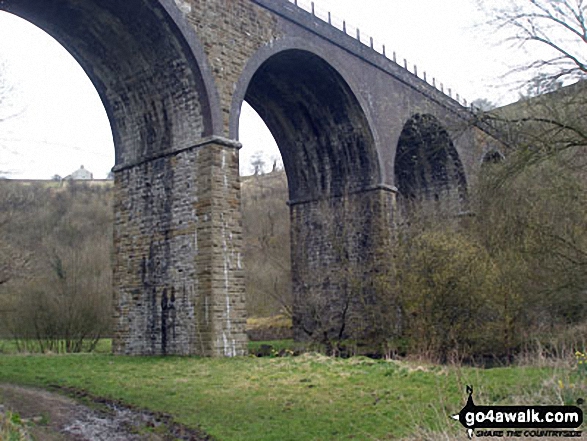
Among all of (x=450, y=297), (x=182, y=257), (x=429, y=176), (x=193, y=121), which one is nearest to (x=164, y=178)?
A: (x=193, y=121)

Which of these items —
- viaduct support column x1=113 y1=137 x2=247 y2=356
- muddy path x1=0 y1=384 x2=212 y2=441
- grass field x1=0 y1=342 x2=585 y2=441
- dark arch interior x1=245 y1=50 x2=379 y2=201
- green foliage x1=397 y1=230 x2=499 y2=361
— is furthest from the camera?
dark arch interior x1=245 y1=50 x2=379 y2=201

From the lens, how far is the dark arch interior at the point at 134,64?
1387 cm

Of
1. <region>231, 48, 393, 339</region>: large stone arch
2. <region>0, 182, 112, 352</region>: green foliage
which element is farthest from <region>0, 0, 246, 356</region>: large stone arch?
<region>0, 182, 112, 352</region>: green foliage

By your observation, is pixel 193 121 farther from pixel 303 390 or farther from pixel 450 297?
pixel 303 390

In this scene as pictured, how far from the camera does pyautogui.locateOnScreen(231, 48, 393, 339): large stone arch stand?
1947cm

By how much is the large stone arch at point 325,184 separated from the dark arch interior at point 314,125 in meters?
0.03

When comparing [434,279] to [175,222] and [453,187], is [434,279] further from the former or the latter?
[453,187]

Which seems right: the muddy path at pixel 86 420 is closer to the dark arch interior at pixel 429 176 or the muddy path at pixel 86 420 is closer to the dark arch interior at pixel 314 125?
the dark arch interior at pixel 314 125

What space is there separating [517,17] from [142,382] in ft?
28.1

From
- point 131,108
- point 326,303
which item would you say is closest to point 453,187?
point 326,303

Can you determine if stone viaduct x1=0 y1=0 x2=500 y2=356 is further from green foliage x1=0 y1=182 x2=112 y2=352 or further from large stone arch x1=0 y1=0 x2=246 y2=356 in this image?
green foliage x1=0 y1=182 x2=112 y2=352

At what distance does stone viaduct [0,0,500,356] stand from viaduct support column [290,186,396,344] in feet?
0.56

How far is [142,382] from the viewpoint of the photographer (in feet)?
33.6

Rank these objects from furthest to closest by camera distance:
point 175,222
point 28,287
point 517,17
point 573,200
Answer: point 28,287, point 175,222, point 573,200, point 517,17
